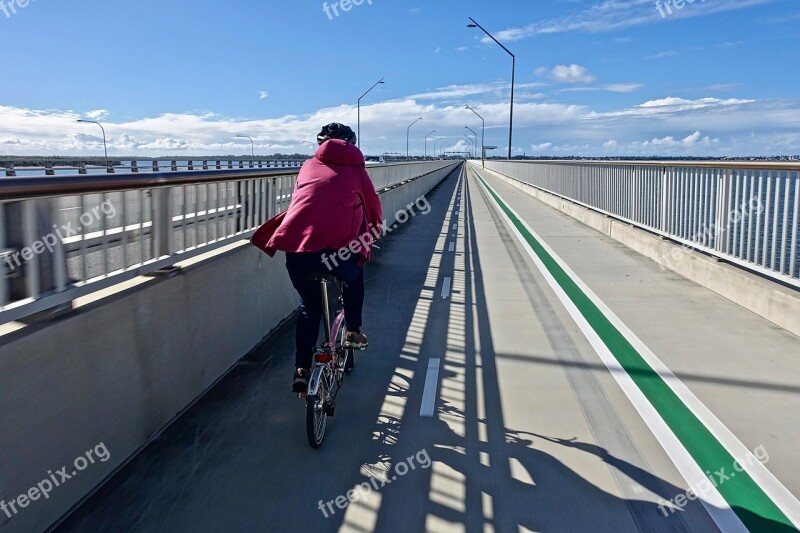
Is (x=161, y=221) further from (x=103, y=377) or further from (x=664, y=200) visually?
(x=664, y=200)

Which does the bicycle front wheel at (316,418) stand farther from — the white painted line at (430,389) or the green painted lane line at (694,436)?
the green painted lane line at (694,436)

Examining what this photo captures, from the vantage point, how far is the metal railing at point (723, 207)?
7.42m

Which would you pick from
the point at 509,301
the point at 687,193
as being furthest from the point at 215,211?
the point at 687,193

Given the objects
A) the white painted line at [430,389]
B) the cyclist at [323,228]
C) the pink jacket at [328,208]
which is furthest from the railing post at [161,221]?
the white painted line at [430,389]

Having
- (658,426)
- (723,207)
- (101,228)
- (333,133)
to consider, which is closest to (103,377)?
(101,228)

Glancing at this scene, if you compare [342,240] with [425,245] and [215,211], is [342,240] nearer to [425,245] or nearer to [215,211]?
[215,211]

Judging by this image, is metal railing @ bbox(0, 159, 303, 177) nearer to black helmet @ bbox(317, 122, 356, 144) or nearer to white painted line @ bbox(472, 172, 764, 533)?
black helmet @ bbox(317, 122, 356, 144)

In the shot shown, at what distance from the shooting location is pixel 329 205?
447 centimetres

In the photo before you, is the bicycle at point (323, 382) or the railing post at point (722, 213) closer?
the bicycle at point (323, 382)

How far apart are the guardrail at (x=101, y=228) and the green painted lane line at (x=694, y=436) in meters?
4.07

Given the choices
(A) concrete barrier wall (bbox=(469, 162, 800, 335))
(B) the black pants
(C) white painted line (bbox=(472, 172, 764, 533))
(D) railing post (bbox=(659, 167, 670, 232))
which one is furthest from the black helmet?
(D) railing post (bbox=(659, 167, 670, 232))

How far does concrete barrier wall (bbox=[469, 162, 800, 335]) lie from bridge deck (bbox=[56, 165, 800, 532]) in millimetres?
215

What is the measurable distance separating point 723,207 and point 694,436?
5.83m

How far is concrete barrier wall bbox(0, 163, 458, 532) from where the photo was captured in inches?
127
